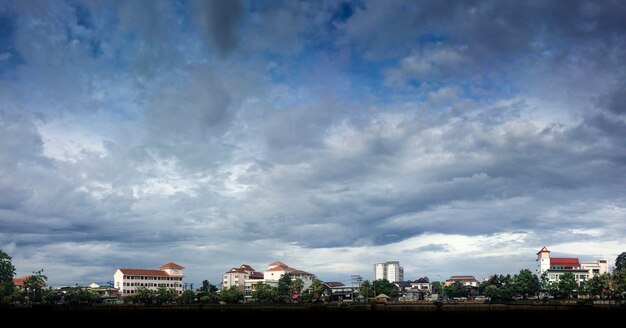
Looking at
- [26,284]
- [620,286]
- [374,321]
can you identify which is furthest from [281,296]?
[374,321]

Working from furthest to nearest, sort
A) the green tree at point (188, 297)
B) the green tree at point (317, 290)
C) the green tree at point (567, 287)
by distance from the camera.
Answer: the green tree at point (188, 297)
the green tree at point (317, 290)
the green tree at point (567, 287)

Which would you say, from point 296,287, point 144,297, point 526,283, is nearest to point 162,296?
point 144,297

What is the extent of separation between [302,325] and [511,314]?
104ft

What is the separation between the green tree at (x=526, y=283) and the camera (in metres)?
190

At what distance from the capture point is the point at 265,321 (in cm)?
7500

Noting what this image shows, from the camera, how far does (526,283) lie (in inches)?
7485

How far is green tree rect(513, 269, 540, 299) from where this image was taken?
19012 cm

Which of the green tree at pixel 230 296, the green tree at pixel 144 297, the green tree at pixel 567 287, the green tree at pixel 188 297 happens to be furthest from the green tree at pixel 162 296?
the green tree at pixel 567 287

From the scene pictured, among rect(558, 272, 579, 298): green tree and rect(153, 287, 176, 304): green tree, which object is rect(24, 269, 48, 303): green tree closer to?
rect(153, 287, 176, 304): green tree

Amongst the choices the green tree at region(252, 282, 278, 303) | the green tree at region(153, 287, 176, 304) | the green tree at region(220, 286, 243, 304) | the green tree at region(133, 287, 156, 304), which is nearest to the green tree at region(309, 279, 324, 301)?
the green tree at region(252, 282, 278, 303)

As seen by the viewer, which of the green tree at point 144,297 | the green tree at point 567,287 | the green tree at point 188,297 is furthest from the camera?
the green tree at point 188,297

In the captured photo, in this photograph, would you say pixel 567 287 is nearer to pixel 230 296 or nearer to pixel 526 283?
pixel 526 283

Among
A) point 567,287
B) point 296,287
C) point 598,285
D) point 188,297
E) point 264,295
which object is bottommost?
point 188,297

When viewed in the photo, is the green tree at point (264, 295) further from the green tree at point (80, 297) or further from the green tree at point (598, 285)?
the green tree at point (598, 285)
